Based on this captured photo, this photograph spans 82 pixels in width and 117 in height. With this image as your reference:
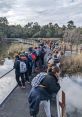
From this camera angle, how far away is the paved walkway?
1243 centimetres

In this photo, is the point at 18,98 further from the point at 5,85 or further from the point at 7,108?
the point at 5,85

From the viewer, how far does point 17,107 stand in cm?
1348

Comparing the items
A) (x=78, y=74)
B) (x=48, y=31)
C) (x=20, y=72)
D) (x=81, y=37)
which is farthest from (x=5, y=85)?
(x=48, y=31)

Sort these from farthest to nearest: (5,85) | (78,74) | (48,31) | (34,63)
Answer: (48,31) → (78,74) → (34,63) → (5,85)

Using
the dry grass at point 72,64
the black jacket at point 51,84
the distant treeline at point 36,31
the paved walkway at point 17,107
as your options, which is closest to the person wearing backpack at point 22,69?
the paved walkway at point 17,107

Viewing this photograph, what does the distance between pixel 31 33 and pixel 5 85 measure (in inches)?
3888

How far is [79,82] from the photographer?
83.5ft

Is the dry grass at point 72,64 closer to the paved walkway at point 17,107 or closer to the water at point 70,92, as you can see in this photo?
the water at point 70,92

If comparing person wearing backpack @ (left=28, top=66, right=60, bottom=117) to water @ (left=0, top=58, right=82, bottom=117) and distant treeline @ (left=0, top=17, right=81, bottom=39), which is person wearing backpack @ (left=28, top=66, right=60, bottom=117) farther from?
distant treeline @ (left=0, top=17, right=81, bottom=39)

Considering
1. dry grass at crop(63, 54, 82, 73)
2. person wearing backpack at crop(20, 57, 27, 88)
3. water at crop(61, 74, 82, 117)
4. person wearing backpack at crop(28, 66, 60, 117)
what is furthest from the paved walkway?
dry grass at crop(63, 54, 82, 73)

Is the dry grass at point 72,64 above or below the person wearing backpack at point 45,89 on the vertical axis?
below

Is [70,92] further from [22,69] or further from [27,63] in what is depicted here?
[22,69]

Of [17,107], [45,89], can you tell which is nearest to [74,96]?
[17,107]

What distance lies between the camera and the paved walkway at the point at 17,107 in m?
12.4
